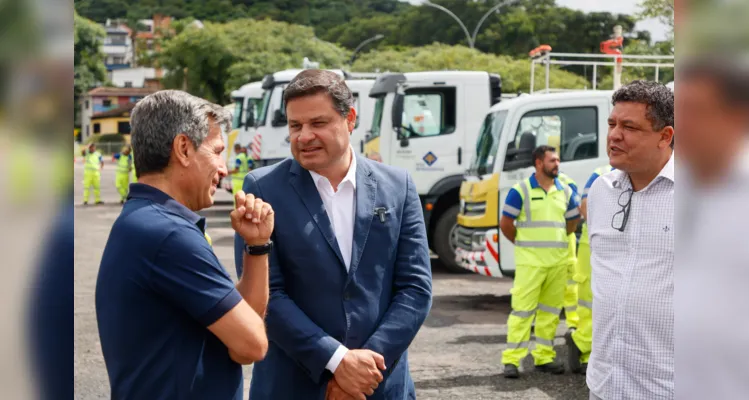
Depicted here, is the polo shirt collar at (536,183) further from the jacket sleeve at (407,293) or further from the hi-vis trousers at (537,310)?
the jacket sleeve at (407,293)

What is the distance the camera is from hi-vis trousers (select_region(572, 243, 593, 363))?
23.0 feet

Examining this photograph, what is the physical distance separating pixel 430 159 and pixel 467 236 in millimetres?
2877

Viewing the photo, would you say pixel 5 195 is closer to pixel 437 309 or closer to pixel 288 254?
pixel 288 254

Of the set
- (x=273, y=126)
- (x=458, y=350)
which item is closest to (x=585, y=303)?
(x=458, y=350)

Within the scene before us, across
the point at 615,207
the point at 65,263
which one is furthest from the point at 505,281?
the point at 65,263

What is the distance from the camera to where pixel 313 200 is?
2.71 meters

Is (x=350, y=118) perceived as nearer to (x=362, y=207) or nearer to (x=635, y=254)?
(x=362, y=207)

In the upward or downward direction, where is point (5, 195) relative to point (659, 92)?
downward

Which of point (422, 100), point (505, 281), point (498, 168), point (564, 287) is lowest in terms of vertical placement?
point (505, 281)

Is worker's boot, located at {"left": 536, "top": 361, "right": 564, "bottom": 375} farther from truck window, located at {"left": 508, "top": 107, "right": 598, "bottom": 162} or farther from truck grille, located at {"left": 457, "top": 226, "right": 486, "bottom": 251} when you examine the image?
truck window, located at {"left": 508, "top": 107, "right": 598, "bottom": 162}

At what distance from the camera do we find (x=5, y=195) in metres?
0.93

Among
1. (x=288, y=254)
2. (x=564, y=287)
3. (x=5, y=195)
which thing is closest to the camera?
(x=5, y=195)

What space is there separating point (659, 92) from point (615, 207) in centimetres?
39

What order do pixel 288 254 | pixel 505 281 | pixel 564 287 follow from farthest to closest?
pixel 505 281
pixel 564 287
pixel 288 254
